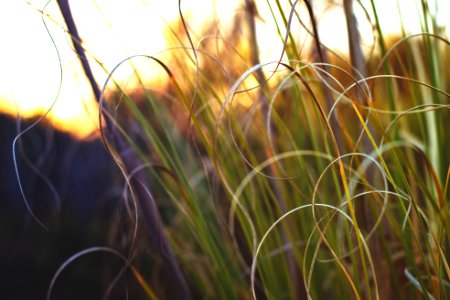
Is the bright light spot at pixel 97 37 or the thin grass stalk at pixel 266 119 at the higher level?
the bright light spot at pixel 97 37

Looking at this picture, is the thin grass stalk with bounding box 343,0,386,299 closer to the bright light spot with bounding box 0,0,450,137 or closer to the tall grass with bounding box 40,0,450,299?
the tall grass with bounding box 40,0,450,299

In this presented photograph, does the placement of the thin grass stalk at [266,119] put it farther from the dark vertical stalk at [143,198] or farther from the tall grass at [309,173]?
the dark vertical stalk at [143,198]

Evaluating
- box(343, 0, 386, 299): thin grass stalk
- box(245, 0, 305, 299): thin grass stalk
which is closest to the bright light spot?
box(245, 0, 305, 299): thin grass stalk

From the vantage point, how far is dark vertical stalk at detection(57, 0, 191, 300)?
23.3 inches

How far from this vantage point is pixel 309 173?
58cm

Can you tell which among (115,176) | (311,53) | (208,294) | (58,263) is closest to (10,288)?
(58,263)

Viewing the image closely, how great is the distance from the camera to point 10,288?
1.12m

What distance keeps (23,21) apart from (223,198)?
1.72ft

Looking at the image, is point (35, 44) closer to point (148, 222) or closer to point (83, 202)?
point (148, 222)

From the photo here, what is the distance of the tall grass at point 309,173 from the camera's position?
0.51 m

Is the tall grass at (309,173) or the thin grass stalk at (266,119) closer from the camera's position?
the tall grass at (309,173)

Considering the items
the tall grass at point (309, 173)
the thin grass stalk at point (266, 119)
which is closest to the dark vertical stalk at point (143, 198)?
the tall grass at point (309, 173)

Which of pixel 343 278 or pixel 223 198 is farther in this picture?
pixel 223 198

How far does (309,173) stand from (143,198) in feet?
0.62
